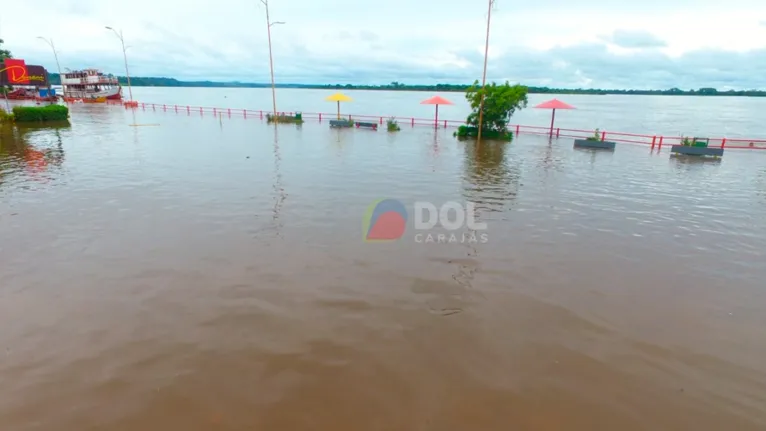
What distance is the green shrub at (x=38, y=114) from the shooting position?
33688mm

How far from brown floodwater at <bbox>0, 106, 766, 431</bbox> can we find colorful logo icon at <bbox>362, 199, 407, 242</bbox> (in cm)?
37

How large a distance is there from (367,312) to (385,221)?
4.93 metres

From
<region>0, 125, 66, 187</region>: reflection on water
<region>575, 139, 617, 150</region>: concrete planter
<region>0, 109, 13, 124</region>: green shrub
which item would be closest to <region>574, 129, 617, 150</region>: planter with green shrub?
<region>575, 139, 617, 150</region>: concrete planter

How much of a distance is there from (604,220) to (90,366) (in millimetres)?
12222

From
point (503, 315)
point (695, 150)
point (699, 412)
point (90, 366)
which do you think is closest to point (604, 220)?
point (503, 315)

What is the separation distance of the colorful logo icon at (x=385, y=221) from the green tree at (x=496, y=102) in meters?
18.6

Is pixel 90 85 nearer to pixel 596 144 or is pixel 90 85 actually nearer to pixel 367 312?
pixel 596 144

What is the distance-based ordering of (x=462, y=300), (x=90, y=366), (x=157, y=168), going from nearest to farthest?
(x=90, y=366) < (x=462, y=300) < (x=157, y=168)

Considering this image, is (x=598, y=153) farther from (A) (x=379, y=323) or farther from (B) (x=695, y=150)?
(A) (x=379, y=323)

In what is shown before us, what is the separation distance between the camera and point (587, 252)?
31.1 feet

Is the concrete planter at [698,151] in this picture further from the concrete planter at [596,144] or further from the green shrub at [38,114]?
the green shrub at [38,114]

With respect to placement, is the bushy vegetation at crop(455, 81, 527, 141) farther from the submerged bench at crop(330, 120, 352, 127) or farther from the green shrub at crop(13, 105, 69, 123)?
the green shrub at crop(13, 105, 69, 123)

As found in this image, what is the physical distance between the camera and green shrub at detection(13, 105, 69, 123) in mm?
33688

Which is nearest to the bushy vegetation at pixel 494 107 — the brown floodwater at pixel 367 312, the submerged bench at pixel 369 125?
the submerged bench at pixel 369 125
